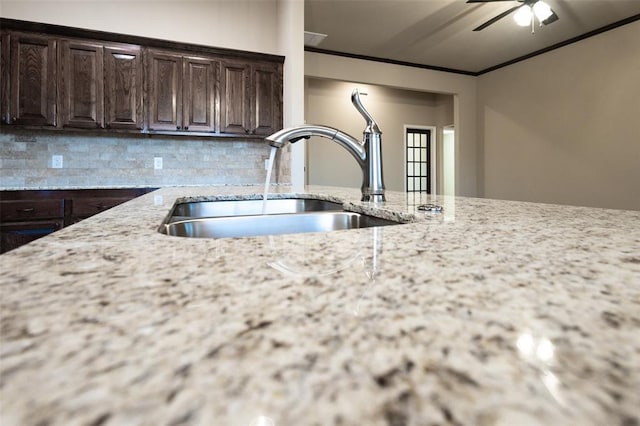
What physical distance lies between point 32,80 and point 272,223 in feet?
9.76

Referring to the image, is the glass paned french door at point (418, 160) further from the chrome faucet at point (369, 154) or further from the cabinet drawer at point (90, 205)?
the chrome faucet at point (369, 154)

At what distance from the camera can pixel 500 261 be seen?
42cm

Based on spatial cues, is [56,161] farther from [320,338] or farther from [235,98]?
[320,338]

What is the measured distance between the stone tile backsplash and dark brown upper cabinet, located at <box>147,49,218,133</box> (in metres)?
0.30

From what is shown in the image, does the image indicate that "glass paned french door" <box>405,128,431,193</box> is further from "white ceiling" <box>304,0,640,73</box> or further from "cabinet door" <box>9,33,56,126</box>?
"cabinet door" <box>9,33,56,126</box>

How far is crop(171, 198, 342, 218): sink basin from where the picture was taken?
5.22ft

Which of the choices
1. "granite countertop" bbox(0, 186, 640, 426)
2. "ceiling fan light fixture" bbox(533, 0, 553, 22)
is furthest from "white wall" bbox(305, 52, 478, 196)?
"granite countertop" bbox(0, 186, 640, 426)

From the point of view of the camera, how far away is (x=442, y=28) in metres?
4.42

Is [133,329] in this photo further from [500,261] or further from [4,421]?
[500,261]

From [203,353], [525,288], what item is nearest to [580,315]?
[525,288]

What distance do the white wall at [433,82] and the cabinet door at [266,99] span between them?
5.11 ft

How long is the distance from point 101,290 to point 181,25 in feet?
12.6

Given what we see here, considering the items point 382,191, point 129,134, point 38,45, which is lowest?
point 382,191

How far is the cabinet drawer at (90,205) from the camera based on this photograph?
2.85 m
